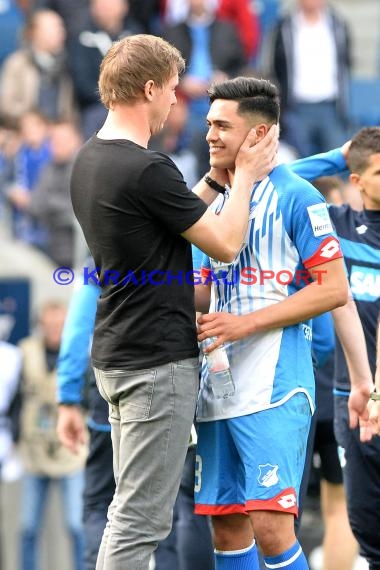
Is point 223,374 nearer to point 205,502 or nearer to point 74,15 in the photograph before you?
point 205,502

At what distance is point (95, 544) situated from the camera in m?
6.36

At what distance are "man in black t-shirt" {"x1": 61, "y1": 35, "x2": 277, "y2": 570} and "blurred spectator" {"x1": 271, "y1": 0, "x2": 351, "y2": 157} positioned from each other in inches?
298

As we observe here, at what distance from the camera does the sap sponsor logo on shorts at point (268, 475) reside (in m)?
4.49

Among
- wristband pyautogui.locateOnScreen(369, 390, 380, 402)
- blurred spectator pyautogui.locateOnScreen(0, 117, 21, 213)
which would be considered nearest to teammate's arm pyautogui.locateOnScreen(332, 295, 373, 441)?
wristband pyautogui.locateOnScreen(369, 390, 380, 402)

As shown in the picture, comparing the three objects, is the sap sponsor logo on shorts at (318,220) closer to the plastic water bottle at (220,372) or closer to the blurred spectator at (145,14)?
the plastic water bottle at (220,372)

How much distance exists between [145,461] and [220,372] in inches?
19.7

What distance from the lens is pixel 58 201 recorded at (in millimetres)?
10398

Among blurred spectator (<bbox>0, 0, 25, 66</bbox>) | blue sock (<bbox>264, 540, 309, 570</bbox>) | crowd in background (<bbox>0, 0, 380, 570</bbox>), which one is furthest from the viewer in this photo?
blurred spectator (<bbox>0, 0, 25, 66</bbox>)

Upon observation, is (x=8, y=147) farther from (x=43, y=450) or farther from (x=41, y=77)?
(x=43, y=450)

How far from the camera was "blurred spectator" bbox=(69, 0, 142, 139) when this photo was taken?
38.3 ft

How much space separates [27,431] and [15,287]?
124 cm

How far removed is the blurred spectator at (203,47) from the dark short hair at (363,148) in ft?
21.3

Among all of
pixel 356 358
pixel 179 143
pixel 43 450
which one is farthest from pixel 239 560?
pixel 179 143

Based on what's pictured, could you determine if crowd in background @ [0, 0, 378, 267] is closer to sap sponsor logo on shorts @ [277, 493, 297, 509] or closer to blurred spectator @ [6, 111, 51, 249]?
blurred spectator @ [6, 111, 51, 249]
